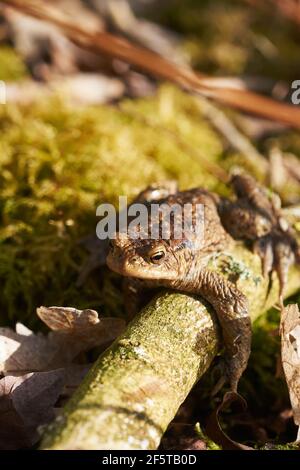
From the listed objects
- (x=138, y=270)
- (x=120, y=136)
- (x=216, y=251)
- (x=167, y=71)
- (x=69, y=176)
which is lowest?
(x=138, y=270)

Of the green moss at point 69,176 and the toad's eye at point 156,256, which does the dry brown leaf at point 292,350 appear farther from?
the green moss at point 69,176

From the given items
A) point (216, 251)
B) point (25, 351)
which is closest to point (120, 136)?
point (216, 251)

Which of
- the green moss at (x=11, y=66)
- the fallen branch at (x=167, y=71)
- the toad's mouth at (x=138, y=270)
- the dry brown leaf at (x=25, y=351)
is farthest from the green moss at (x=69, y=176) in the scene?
the green moss at (x=11, y=66)

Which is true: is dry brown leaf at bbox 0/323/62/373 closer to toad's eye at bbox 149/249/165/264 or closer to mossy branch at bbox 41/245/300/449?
mossy branch at bbox 41/245/300/449

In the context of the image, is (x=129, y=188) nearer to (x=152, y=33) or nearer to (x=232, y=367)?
(x=232, y=367)

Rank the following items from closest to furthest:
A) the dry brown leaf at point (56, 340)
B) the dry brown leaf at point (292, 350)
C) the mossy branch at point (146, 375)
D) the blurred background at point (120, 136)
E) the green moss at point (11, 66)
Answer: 1. the mossy branch at point (146, 375)
2. the dry brown leaf at point (292, 350)
3. the dry brown leaf at point (56, 340)
4. the blurred background at point (120, 136)
5. the green moss at point (11, 66)

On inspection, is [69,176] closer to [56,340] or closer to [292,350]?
[56,340]

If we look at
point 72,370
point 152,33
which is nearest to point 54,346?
point 72,370
